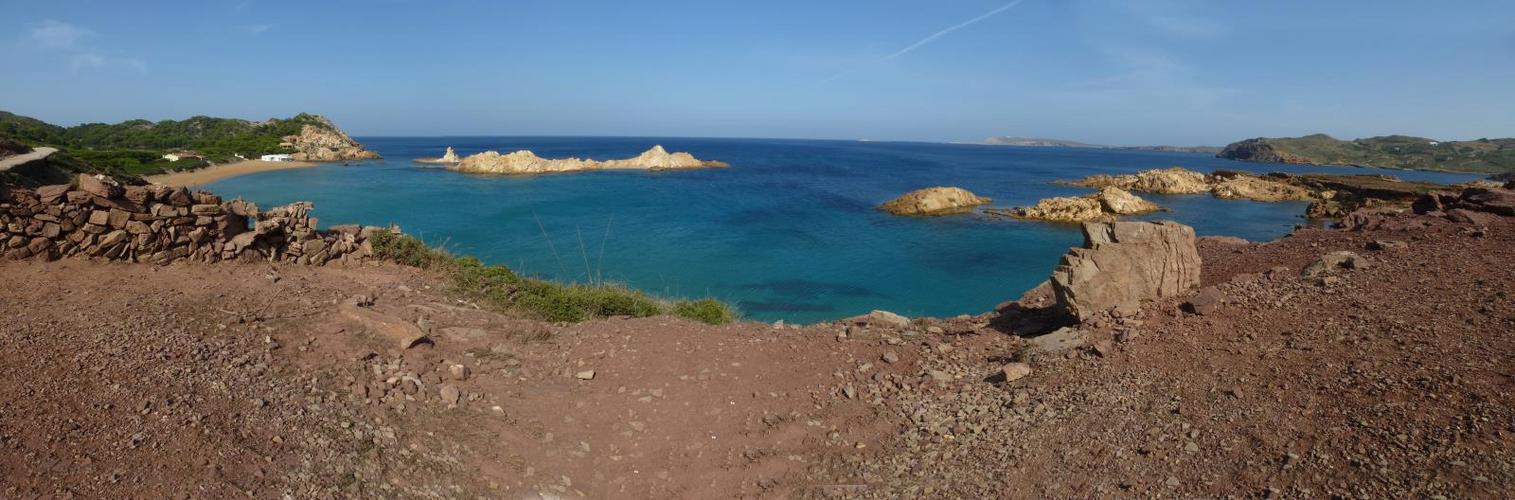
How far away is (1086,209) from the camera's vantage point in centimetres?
4159

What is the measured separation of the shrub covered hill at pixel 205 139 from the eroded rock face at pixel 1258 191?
87.7 m

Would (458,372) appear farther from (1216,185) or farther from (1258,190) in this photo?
(1216,185)

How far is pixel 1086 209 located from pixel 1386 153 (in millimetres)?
146243

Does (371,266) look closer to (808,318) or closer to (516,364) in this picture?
(516,364)

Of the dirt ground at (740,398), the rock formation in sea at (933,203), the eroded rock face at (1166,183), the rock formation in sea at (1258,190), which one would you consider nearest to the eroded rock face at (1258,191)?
the rock formation in sea at (1258,190)

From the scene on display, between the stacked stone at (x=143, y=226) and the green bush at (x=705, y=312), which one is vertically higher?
the stacked stone at (x=143, y=226)

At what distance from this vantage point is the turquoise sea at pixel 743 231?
78.5ft

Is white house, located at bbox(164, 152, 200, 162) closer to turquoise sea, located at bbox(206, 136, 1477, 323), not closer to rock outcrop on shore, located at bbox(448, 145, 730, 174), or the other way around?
turquoise sea, located at bbox(206, 136, 1477, 323)

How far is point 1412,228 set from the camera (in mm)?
11688

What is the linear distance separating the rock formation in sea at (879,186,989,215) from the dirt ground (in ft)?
111

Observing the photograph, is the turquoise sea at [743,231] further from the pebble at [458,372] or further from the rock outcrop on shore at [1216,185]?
the pebble at [458,372]

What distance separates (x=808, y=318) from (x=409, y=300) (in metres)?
11.8

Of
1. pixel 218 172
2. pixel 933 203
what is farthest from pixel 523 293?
pixel 218 172

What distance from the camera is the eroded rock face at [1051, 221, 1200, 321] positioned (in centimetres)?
903
